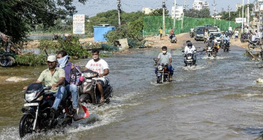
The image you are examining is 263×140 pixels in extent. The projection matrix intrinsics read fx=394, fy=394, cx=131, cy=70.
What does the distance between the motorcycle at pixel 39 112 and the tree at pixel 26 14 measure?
43.4 ft

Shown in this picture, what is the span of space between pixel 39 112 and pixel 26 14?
18.6 m

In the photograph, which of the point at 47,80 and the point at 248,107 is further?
the point at 248,107

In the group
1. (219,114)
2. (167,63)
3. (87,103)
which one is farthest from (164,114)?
(167,63)

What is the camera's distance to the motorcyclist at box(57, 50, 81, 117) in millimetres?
7512

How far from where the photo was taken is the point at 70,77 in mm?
8211

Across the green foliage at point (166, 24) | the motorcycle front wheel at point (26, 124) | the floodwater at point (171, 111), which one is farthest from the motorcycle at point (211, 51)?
the green foliage at point (166, 24)

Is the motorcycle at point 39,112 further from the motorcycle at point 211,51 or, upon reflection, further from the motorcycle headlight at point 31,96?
the motorcycle at point 211,51

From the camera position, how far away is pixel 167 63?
14336 mm

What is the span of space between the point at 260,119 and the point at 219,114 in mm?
964

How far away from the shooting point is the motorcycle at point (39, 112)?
643cm

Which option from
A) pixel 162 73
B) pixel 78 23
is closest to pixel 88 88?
pixel 162 73

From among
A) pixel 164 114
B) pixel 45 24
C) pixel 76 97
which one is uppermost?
pixel 45 24

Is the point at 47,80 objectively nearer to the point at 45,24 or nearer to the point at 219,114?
the point at 219,114

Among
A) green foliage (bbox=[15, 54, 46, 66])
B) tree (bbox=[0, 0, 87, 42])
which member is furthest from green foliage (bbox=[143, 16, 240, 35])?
green foliage (bbox=[15, 54, 46, 66])
